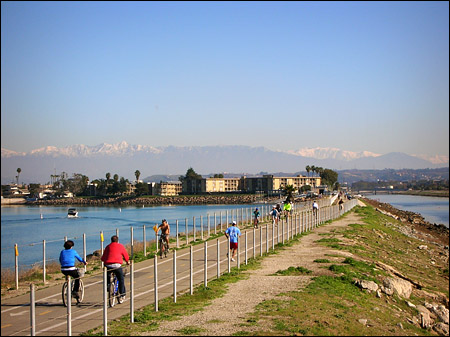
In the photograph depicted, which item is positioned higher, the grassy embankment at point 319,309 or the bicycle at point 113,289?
the bicycle at point 113,289

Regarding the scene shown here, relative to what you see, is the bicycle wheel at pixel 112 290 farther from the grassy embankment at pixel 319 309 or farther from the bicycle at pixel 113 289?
the grassy embankment at pixel 319 309

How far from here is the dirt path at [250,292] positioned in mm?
11477

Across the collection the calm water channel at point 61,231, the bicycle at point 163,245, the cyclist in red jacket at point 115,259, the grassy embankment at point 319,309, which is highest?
the cyclist in red jacket at point 115,259

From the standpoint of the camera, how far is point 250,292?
15.6m

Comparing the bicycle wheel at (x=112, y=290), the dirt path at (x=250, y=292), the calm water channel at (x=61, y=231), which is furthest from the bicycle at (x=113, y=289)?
the calm water channel at (x=61, y=231)

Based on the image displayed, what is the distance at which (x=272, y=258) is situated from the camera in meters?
23.3

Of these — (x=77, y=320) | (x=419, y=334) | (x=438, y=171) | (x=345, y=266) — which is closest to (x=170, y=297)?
(x=77, y=320)

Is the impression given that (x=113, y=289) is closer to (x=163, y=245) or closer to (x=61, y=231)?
(x=163, y=245)

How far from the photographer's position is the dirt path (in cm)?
1148

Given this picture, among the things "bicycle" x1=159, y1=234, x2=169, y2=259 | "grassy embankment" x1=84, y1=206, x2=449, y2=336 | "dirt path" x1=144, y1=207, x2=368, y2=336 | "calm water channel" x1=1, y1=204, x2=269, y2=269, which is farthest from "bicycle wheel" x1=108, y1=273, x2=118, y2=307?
"bicycle" x1=159, y1=234, x2=169, y2=259

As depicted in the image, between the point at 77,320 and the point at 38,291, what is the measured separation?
5260 millimetres

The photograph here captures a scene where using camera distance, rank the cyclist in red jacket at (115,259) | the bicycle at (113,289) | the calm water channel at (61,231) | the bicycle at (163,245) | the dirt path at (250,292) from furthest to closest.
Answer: the calm water channel at (61,231)
the bicycle at (163,245)
the cyclist in red jacket at (115,259)
the bicycle at (113,289)
the dirt path at (250,292)

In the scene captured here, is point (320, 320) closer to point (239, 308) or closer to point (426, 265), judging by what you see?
point (239, 308)

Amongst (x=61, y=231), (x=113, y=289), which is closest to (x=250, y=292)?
(x=113, y=289)
